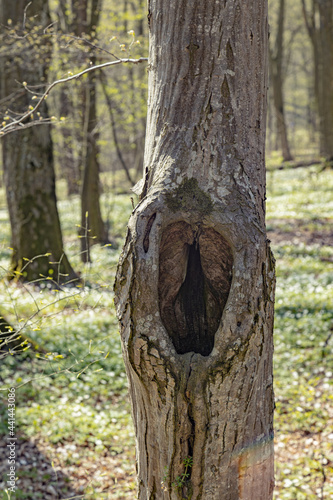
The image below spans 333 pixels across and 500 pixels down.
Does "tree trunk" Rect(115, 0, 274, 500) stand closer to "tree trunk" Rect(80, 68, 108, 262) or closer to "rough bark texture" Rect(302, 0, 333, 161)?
"tree trunk" Rect(80, 68, 108, 262)

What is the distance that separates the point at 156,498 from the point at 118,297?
109 cm

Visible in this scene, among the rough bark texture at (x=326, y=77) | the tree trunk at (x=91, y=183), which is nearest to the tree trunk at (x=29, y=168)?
the tree trunk at (x=91, y=183)

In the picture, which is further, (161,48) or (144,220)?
(161,48)

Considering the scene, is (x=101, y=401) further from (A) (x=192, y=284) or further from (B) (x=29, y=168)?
(B) (x=29, y=168)

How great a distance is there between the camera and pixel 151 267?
6.48ft

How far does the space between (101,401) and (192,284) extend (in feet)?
11.8

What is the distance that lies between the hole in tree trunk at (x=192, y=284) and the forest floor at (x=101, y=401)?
0.55 metres

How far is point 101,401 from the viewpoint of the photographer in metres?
5.34

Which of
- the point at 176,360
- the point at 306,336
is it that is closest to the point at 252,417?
the point at 176,360

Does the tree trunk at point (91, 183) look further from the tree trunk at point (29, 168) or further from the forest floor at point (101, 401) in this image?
the forest floor at point (101, 401)

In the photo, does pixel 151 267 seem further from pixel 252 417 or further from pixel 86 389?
pixel 86 389

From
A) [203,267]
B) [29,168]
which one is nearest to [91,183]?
[29,168]

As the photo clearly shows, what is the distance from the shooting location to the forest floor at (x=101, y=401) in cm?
394

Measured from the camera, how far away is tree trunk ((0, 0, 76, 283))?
310 inches
